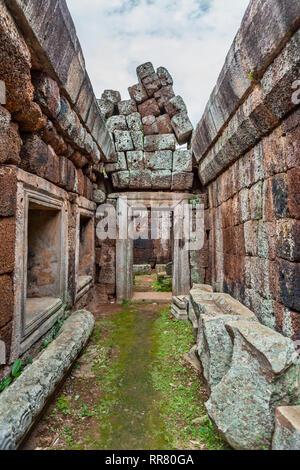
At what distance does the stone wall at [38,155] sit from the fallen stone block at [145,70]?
250 centimetres

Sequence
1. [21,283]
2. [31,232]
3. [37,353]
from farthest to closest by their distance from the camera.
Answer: [31,232] → [37,353] → [21,283]

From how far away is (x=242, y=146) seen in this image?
3.04m

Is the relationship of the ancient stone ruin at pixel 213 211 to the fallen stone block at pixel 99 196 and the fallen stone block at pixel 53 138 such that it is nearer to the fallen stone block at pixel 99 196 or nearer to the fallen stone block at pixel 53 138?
the fallen stone block at pixel 53 138

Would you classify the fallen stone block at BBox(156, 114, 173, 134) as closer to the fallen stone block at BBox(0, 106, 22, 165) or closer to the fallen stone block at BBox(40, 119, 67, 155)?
the fallen stone block at BBox(40, 119, 67, 155)

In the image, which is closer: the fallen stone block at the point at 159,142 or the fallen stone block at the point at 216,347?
the fallen stone block at the point at 216,347

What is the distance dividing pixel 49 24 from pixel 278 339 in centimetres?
308

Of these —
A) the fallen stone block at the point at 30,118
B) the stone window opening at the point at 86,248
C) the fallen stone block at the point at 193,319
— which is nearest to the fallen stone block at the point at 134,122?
the stone window opening at the point at 86,248

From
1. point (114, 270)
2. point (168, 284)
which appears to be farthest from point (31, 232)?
point (168, 284)

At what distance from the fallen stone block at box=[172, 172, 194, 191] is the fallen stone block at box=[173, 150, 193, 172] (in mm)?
95

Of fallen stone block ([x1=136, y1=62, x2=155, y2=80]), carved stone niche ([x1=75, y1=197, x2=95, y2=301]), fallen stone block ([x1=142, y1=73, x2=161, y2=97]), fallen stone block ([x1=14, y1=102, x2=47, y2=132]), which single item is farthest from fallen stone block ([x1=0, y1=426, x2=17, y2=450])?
fallen stone block ([x1=136, y1=62, x2=155, y2=80])

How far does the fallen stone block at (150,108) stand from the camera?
560 centimetres

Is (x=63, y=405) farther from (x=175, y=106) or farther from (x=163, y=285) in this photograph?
Answer: (x=175, y=106)

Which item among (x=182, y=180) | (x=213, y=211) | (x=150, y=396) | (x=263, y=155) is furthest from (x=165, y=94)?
(x=150, y=396)

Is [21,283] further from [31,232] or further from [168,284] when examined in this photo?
[168,284]
